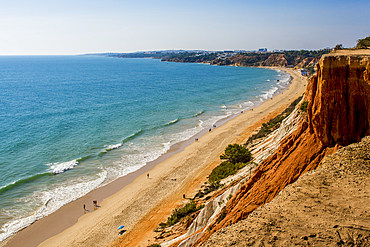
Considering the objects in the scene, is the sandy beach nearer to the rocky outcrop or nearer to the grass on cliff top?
the grass on cliff top

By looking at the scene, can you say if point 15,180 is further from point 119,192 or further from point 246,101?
point 246,101

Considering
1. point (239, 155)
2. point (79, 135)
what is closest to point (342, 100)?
point (239, 155)

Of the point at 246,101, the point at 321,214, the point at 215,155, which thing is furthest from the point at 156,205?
the point at 246,101

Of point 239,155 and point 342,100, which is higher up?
point 342,100

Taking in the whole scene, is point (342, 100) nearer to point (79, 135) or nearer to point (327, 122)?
point (327, 122)

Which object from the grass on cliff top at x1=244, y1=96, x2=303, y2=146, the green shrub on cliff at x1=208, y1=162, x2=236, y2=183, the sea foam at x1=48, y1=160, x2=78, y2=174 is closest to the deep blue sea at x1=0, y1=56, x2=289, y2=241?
the sea foam at x1=48, y1=160, x2=78, y2=174

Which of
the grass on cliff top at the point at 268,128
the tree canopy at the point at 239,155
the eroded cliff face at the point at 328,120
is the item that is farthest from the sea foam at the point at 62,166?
the eroded cliff face at the point at 328,120
